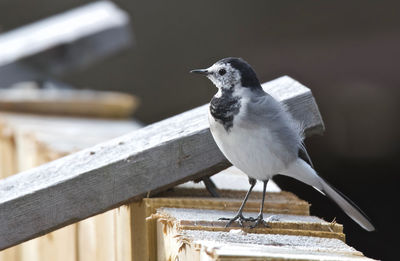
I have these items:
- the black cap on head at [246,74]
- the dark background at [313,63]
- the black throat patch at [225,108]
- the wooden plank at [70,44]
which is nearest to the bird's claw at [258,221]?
the black throat patch at [225,108]

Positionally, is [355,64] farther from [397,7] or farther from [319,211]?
[319,211]

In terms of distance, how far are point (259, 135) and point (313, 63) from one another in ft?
16.1

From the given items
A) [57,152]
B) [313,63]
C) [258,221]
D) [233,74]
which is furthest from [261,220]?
[313,63]

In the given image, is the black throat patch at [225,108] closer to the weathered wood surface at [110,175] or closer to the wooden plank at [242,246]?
the weathered wood surface at [110,175]

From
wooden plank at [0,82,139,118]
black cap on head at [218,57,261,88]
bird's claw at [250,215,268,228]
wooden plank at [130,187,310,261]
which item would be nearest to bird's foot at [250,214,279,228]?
bird's claw at [250,215,268,228]

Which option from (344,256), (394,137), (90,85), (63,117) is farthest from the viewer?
(90,85)

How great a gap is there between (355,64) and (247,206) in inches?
203

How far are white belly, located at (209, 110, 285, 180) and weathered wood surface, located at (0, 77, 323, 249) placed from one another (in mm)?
36

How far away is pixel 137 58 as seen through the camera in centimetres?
791

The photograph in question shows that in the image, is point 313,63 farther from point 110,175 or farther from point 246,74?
point 110,175

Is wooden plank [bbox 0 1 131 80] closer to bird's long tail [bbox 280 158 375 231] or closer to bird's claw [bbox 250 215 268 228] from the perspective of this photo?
bird's long tail [bbox 280 158 375 231]

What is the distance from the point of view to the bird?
6.82 ft

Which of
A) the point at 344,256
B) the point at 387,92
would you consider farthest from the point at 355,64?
the point at 344,256

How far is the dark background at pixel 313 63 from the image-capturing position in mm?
6879
